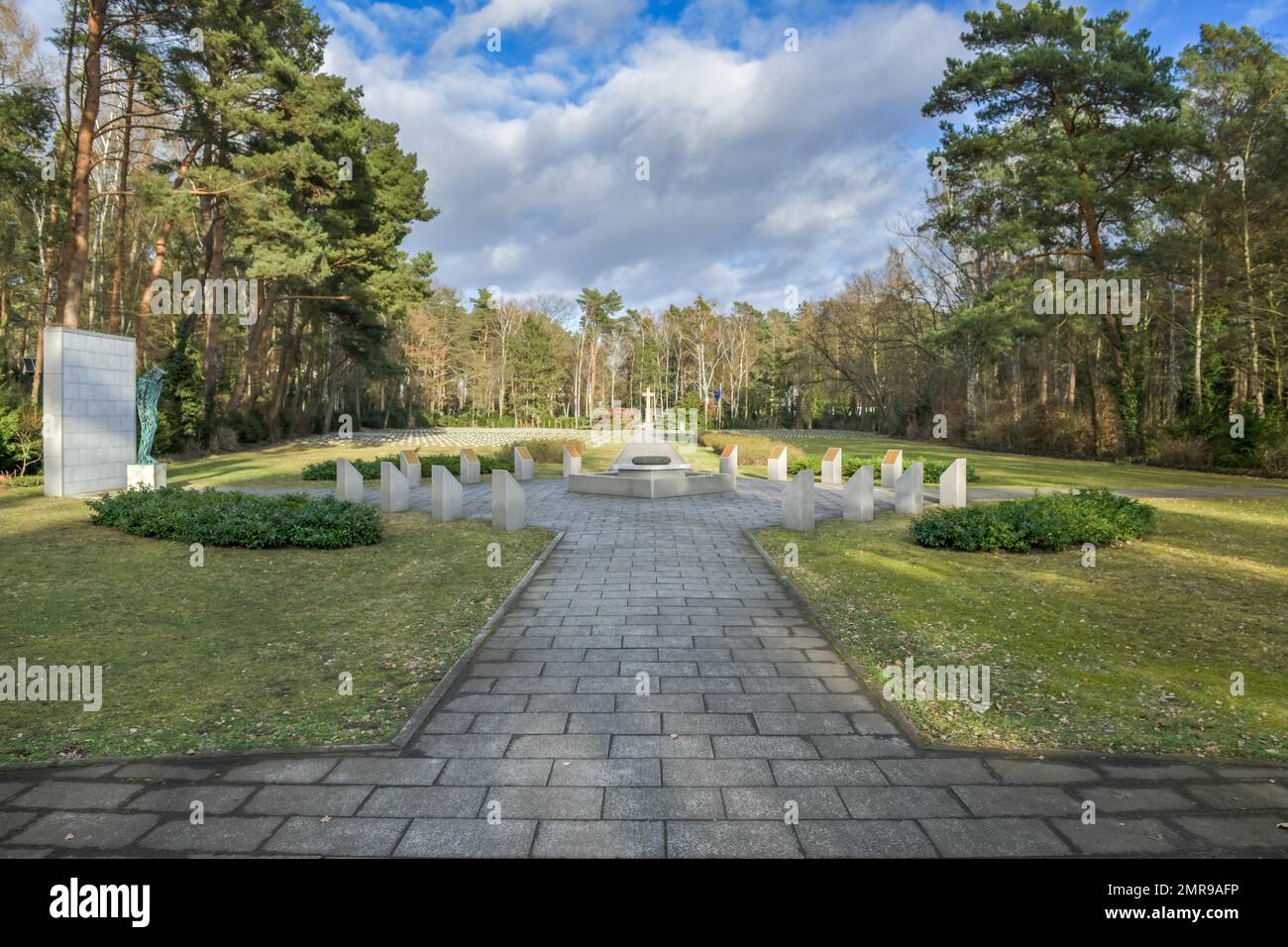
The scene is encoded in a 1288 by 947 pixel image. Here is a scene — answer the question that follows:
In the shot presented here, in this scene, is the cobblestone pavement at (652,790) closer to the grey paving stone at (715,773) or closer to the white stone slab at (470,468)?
the grey paving stone at (715,773)

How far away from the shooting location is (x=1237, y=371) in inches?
910

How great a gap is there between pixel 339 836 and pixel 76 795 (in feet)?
4.47

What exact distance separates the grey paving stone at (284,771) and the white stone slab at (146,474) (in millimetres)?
12694

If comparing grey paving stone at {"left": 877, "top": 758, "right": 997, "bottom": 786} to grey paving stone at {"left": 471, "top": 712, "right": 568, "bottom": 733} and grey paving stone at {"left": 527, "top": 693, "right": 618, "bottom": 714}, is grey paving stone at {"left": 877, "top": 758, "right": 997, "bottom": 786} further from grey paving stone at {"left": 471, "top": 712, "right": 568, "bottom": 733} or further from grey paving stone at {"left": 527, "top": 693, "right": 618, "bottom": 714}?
grey paving stone at {"left": 471, "top": 712, "right": 568, "bottom": 733}

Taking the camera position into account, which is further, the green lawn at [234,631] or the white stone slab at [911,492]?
the white stone slab at [911,492]

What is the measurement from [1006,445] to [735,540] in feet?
95.9

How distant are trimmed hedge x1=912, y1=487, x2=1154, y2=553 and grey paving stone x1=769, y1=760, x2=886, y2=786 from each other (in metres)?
6.51

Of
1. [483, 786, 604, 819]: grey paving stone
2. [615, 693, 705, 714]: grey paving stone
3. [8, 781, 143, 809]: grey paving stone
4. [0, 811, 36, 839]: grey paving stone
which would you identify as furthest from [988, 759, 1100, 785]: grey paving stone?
[0, 811, 36, 839]: grey paving stone

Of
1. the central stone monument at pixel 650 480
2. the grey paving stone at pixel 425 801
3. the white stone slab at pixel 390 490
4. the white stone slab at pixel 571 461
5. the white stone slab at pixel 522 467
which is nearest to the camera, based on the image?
the grey paving stone at pixel 425 801

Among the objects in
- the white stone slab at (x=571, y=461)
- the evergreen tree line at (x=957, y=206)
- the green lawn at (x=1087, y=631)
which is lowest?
the green lawn at (x=1087, y=631)

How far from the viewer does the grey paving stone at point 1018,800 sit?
2.96m

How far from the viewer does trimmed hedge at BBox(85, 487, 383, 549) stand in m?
9.10

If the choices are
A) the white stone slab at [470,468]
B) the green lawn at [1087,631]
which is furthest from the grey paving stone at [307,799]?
the white stone slab at [470,468]

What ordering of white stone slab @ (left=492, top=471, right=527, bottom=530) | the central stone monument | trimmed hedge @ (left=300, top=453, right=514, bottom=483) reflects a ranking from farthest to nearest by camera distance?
1. trimmed hedge @ (left=300, top=453, right=514, bottom=483)
2. the central stone monument
3. white stone slab @ (left=492, top=471, right=527, bottom=530)
